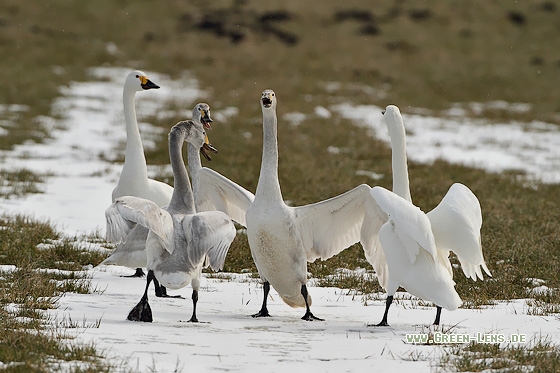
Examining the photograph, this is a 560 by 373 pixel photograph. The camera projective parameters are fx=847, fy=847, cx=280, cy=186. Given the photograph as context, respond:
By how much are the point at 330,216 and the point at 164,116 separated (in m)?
17.6

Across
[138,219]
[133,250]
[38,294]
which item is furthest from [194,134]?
[38,294]

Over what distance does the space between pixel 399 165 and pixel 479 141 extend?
17.2 meters

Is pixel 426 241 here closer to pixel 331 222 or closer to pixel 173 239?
pixel 331 222

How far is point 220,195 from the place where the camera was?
8.71 metres

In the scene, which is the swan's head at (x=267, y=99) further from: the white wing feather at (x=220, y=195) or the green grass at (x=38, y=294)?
the green grass at (x=38, y=294)

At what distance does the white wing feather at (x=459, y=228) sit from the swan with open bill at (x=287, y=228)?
74 cm

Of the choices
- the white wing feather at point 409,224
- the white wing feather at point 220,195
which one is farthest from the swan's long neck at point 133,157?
the white wing feather at point 409,224

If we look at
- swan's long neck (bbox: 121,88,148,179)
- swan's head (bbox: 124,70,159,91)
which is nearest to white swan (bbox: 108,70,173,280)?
swan's long neck (bbox: 121,88,148,179)

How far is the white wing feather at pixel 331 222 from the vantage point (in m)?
7.69

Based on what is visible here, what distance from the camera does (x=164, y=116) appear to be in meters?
24.9

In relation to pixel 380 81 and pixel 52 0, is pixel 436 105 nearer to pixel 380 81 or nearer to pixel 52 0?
pixel 380 81

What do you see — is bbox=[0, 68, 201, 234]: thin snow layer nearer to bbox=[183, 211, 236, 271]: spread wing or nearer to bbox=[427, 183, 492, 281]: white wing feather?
bbox=[183, 211, 236, 271]: spread wing

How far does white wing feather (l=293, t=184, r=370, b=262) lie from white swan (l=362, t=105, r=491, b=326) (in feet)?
1.46

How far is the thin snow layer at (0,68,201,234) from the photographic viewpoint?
12570 millimetres
